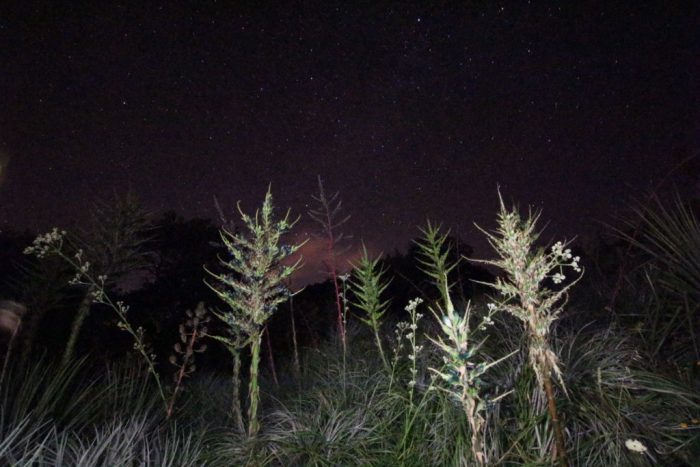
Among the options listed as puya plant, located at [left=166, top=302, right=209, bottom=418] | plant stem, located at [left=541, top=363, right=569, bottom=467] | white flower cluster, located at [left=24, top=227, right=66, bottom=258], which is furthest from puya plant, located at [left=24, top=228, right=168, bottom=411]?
plant stem, located at [left=541, top=363, right=569, bottom=467]

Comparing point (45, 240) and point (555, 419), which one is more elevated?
point (45, 240)

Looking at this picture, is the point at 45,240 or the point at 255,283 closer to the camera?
the point at 255,283

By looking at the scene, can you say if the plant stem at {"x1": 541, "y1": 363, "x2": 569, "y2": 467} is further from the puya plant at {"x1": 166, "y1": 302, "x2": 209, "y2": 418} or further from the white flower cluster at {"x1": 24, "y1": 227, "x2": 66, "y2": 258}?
the white flower cluster at {"x1": 24, "y1": 227, "x2": 66, "y2": 258}

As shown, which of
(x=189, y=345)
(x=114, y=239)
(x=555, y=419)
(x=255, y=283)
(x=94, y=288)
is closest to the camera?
(x=555, y=419)

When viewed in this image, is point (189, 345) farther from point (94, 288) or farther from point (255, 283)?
point (94, 288)

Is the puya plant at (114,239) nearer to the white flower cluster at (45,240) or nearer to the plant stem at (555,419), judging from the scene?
the white flower cluster at (45,240)

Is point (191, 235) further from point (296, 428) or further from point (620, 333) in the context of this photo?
point (620, 333)

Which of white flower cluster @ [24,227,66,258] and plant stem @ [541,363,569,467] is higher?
white flower cluster @ [24,227,66,258]

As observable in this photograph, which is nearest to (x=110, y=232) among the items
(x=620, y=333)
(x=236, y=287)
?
(x=236, y=287)

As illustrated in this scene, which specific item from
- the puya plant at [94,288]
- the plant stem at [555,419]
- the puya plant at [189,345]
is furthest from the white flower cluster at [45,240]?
the plant stem at [555,419]

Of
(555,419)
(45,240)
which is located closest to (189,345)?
(45,240)

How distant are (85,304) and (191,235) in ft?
28.2

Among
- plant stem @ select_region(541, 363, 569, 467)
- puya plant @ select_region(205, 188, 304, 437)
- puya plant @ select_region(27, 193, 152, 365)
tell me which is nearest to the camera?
plant stem @ select_region(541, 363, 569, 467)

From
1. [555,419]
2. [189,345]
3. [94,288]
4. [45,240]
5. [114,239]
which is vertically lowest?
[555,419]
